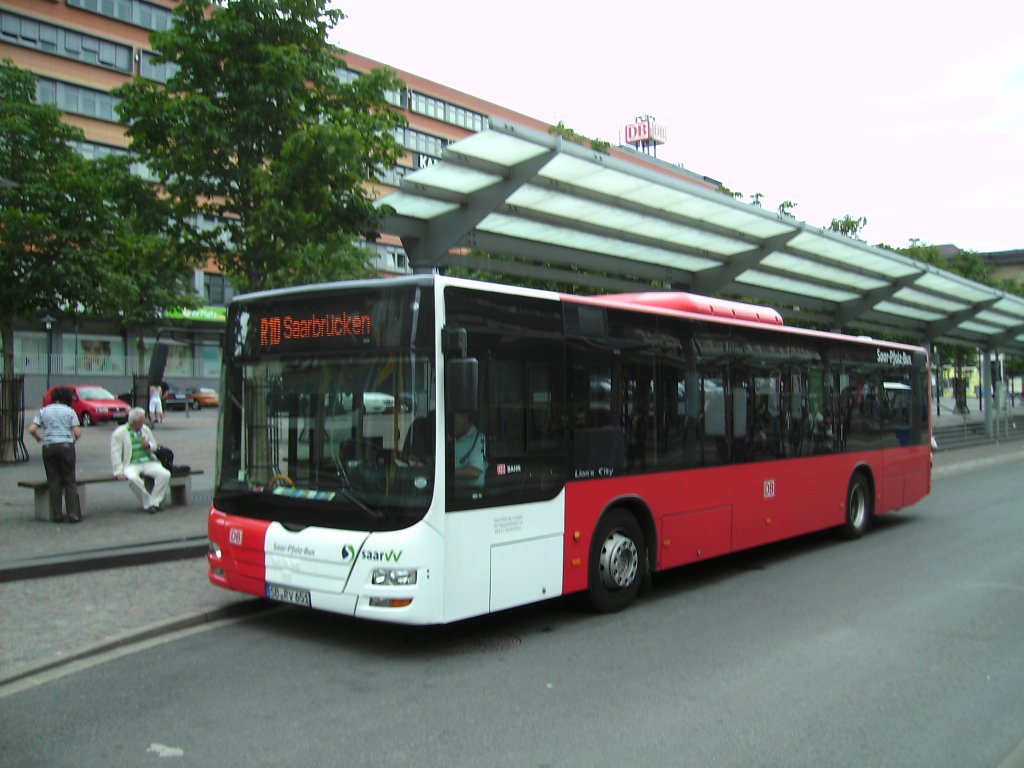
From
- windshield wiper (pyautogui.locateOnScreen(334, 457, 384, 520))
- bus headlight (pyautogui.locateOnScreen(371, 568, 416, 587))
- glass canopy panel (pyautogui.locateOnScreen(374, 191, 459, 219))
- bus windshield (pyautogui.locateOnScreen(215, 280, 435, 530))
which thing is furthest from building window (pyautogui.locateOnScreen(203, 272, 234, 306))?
bus headlight (pyautogui.locateOnScreen(371, 568, 416, 587))

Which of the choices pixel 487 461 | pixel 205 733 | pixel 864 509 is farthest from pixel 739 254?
pixel 205 733

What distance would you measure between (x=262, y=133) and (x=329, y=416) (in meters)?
7.89

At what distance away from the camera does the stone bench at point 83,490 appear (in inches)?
452

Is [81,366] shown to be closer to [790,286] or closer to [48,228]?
[48,228]

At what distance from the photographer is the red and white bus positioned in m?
6.14

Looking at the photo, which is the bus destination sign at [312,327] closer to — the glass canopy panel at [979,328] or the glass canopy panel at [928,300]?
the glass canopy panel at [928,300]

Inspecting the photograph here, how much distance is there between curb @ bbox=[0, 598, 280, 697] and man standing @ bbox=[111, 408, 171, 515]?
201 inches

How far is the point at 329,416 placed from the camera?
21.2ft

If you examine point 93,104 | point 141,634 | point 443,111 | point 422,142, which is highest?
point 443,111

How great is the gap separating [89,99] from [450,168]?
46.5 m

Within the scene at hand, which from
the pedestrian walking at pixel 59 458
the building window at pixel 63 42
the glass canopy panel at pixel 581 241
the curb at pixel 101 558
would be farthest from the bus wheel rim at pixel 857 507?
the building window at pixel 63 42

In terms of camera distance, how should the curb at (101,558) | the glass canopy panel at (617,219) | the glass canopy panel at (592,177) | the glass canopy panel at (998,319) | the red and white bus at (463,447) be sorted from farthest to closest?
the glass canopy panel at (998,319), the glass canopy panel at (617,219), the glass canopy panel at (592,177), the curb at (101,558), the red and white bus at (463,447)

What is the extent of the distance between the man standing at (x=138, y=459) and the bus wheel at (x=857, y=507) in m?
9.33

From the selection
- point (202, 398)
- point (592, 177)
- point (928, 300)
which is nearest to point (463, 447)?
point (592, 177)
